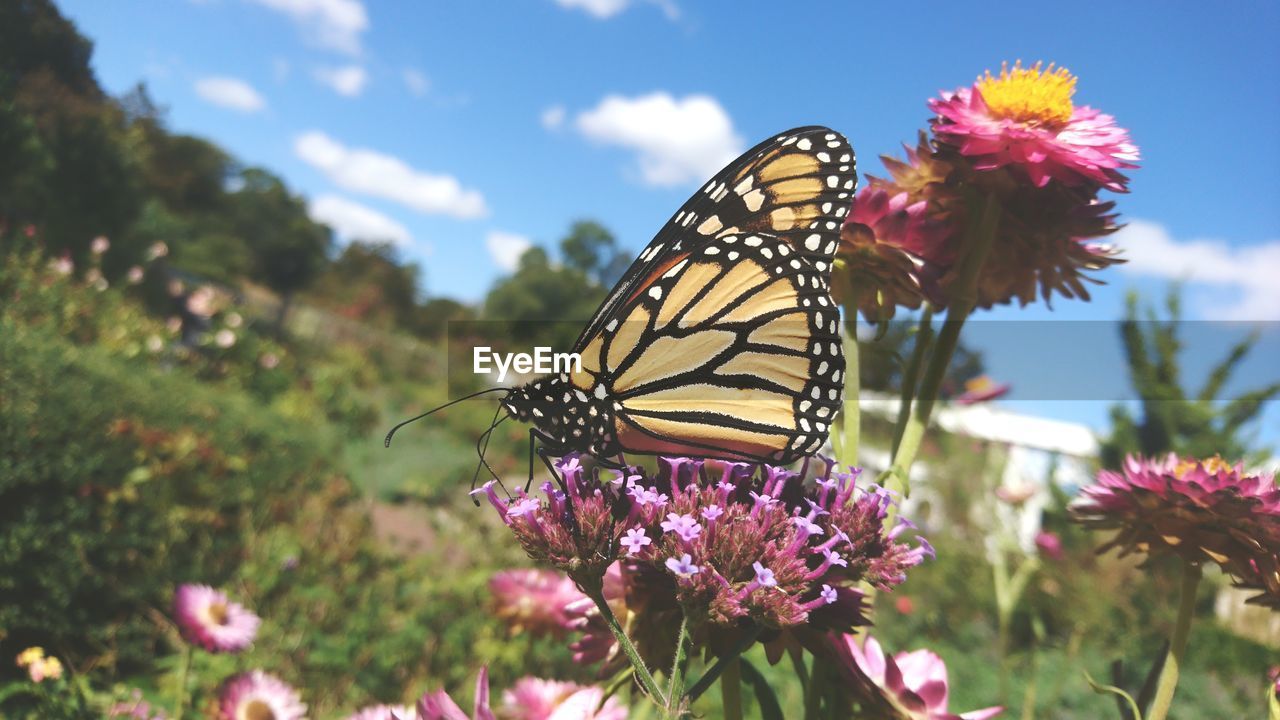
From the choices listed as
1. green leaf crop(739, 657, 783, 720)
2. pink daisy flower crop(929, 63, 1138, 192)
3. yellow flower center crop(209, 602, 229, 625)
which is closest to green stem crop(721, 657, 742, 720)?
green leaf crop(739, 657, 783, 720)

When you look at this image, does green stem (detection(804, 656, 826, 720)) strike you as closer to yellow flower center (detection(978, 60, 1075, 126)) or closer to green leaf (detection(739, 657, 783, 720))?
green leaf (detection(739, 657, 783, 720))

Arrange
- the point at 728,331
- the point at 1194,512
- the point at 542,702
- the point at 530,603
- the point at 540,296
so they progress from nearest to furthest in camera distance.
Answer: the point at 1194,512
the point at 542,702
the point at 728,331
the point at 530,603
the point at 540,296

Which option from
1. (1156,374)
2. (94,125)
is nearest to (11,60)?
(94,125)

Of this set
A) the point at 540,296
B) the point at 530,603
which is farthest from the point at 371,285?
the point at 530,603

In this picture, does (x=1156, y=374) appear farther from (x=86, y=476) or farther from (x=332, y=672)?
(x=86, y=476)

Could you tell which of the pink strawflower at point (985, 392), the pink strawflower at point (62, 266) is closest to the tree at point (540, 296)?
the pink strawflower at point (62, 266)

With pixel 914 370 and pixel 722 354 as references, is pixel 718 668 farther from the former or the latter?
pixel 722 354

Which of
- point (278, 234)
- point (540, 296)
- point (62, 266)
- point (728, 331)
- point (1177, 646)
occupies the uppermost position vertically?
point (278, 234)

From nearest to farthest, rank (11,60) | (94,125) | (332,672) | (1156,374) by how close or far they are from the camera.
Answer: (332,672)
(11,60)
(94,125)
(1156,374)
